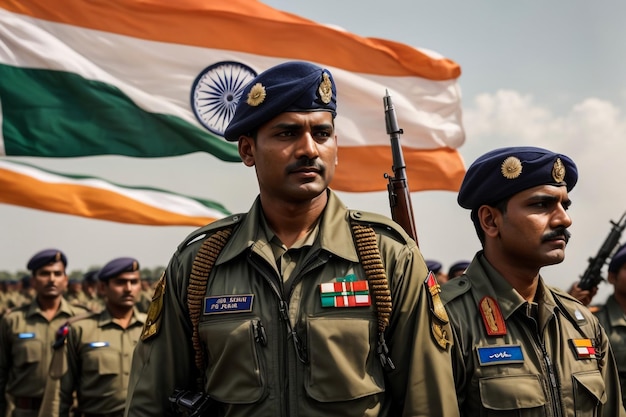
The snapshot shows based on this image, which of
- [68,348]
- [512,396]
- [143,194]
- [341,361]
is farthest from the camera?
[68,348]

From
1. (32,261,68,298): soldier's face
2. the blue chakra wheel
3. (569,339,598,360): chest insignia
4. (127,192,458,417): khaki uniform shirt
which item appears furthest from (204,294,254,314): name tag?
(32,261,68,298): soldier's face

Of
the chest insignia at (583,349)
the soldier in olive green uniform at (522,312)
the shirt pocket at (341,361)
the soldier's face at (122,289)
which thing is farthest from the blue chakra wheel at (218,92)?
the shirt pocket at (341,361)

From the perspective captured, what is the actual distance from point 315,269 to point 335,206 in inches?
13.3

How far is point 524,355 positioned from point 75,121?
4.81 m

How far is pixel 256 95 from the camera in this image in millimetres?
3104

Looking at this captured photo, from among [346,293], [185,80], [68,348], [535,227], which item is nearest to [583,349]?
[535,227]

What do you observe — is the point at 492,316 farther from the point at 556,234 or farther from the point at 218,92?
the point at 218,92

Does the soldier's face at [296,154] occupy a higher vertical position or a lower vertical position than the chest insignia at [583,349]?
higher

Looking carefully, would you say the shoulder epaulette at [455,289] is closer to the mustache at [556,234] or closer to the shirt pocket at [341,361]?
the mustache at [556,234]

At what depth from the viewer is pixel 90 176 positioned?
709 cm

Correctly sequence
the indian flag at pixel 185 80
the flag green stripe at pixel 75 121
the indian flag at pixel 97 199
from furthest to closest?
the indian flag at pixel 185 80 < the flag green stripe at pixel 75 121 < the indian flag at pixel 97 199

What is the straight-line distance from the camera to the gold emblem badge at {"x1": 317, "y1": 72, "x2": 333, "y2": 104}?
10.1 ft

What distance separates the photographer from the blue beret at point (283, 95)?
9.95 ft

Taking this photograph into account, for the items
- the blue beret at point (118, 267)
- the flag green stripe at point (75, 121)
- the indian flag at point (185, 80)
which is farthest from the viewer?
the blue beret at point (118, 267)
